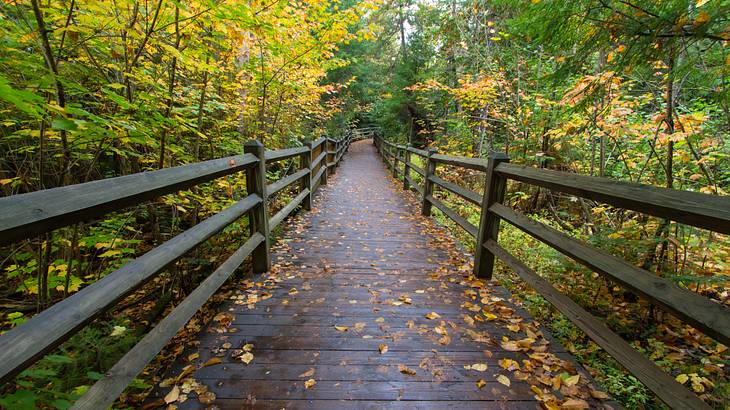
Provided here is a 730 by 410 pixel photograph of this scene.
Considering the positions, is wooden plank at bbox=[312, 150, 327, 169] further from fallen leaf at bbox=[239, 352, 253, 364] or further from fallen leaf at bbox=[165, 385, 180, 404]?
fallen leaf at bbox=[165, 385, 180, 404]

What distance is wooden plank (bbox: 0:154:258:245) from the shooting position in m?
1.02

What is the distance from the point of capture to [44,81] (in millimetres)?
1906

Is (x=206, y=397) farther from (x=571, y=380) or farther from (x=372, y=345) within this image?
(x=571, y=380)

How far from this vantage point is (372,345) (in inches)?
90.7

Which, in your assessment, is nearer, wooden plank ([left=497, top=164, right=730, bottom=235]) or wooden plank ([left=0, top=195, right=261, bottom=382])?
wooden plank ([left=0, top=195, right=261, bottom=382])

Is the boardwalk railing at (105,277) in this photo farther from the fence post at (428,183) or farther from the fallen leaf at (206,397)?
the fence post at (428,183)

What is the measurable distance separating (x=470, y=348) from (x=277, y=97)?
6.57 meters

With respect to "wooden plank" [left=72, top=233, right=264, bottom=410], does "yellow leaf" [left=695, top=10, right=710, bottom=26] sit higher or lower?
higher

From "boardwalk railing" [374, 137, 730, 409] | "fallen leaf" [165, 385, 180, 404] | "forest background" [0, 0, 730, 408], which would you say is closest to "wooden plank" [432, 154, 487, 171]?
"boardwalk railing" [374, 137, 730, 409]

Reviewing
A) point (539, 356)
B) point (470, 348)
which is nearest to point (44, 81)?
point (470, 348)

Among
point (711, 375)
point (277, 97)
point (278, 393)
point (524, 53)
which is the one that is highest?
point (524, 53)

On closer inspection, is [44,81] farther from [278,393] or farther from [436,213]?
[436,213]

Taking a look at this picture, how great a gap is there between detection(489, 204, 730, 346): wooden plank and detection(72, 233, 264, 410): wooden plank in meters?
2.36

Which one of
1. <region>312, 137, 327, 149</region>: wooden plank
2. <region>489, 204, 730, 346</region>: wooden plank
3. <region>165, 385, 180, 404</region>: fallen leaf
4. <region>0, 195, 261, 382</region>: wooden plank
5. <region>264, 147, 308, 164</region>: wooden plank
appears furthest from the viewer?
<region>312, 137, 327, 149</region>: wooden plank
